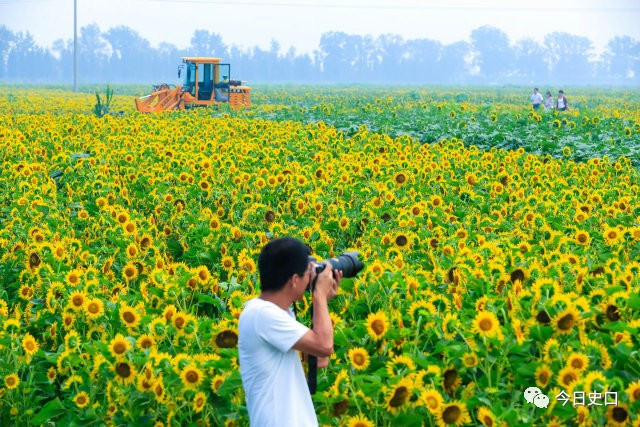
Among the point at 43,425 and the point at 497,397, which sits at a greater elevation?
the point at 497,397

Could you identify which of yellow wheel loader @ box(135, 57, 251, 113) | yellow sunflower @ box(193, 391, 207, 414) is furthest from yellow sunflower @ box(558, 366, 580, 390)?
yellow wheel loader @ box(135, 57, 251, 113)

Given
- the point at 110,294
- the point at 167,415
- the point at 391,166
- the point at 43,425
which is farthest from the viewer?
the point at 391,166

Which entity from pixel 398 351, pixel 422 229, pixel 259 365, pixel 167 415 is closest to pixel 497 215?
pixel 422 229

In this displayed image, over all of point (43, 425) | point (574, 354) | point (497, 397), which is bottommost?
point (43, 425)

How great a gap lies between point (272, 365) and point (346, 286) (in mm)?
1781

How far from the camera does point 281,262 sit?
10.4 ft

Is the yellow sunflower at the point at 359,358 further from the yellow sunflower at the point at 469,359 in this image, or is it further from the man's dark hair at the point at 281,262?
the man's dark hair at the point at 281,262

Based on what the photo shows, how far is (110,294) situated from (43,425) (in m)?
1.41

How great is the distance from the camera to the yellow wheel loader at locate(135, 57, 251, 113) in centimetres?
2817

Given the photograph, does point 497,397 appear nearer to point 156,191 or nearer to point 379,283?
point 379,283

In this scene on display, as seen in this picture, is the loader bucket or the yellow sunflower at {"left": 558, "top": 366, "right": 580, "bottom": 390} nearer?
the yellow sunflower at {"left": 558, "top": 366, "right": 580, "bottom": 390}

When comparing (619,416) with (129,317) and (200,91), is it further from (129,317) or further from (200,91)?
(200,91)

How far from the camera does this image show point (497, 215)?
7816 millimetres

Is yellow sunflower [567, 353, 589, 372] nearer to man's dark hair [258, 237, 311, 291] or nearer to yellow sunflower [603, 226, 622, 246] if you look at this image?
man's dark hair [258, 237, 311, 291]
